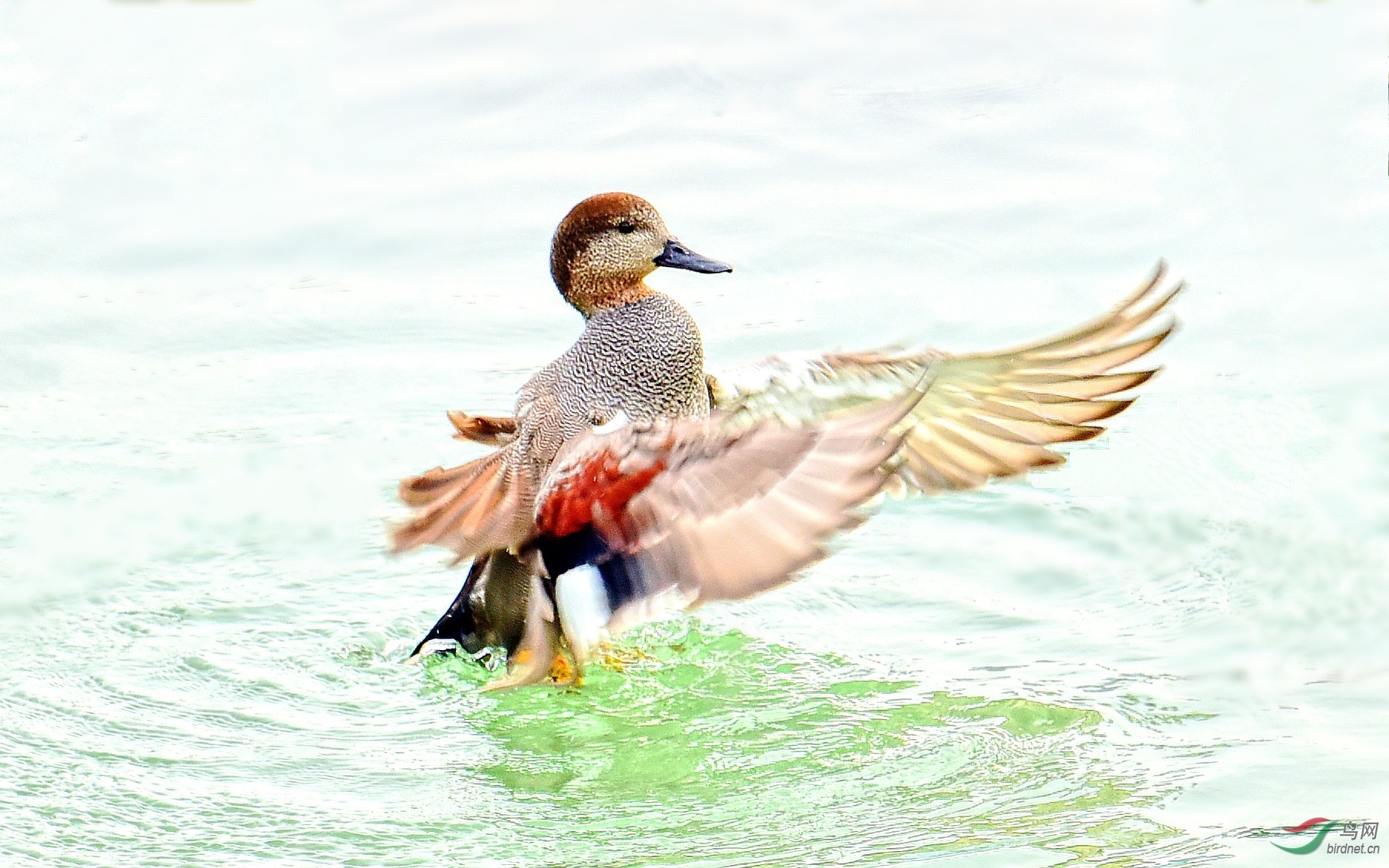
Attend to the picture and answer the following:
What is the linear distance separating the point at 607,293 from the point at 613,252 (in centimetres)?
16

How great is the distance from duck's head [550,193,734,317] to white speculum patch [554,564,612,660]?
4.47 feet

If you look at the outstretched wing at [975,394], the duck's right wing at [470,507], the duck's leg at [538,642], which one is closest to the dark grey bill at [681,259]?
the outstretched wing at [975,394]

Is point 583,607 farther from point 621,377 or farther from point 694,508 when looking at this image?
point 621,377

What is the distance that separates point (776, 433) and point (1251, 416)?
360cm

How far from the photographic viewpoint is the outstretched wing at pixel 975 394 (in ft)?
21.6

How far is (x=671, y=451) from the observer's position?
18.2 ft

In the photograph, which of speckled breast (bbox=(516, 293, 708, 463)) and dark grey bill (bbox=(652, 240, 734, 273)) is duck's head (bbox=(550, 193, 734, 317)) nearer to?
dark grey bill (bbox=(652, 240, 734, 273))

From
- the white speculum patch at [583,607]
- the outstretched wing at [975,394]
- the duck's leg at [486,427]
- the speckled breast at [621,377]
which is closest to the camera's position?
the white speculum patch at [583,607]

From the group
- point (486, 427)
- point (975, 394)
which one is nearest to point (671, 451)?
point (486, 427)

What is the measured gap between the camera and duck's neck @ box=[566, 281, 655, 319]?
22.6 ft

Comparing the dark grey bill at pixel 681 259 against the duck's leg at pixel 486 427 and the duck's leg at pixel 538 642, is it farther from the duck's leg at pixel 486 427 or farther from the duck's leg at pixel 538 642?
the duck's leg at pixel 538 642

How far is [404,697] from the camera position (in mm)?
6539

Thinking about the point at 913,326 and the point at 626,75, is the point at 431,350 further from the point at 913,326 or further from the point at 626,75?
the point at 626,75

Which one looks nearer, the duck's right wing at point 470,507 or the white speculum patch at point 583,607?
the white speculum patch at point 583,607
